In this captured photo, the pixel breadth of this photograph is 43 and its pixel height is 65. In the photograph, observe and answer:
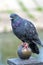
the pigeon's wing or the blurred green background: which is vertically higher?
the blurred green background

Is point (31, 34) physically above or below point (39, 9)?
below

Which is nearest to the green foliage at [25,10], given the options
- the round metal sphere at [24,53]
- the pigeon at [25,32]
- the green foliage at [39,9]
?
the green foliage at [39,9]

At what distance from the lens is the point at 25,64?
430 cm

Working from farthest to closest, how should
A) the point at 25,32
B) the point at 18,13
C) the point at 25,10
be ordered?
the point at 25,10 < the point at 18,13 < the point at 25,32

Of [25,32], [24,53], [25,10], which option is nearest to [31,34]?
[25,32]

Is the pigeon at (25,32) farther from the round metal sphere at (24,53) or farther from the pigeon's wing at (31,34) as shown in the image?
the round metal sphere at (24,53)

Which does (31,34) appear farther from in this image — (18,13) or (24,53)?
(18,13)

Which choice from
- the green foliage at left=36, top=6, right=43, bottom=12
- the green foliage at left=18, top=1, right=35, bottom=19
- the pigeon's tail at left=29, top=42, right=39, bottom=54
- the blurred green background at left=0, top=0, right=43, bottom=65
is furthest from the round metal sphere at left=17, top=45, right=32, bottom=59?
the green foliage at left=36, top=6, right=43, bottom=12

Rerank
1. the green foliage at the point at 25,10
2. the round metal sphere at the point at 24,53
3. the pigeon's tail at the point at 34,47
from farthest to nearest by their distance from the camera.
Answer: the green foliage at the point at 25,10 → the pigeon's tail at the point at 34,47 → the round metal sphere at the point at 24,53

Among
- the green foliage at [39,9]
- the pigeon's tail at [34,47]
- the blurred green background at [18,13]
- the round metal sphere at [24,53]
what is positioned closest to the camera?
the round metal sphere at [24,53]

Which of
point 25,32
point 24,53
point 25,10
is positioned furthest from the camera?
point 25,10

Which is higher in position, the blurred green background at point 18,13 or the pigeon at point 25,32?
the blurred green background at point 18,13

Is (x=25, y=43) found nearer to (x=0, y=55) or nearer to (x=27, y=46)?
(x=27, y=46)

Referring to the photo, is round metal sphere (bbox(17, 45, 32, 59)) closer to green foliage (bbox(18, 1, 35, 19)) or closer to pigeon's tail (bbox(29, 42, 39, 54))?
pigeon's tail (bbox(29, 42, 39, 54))
